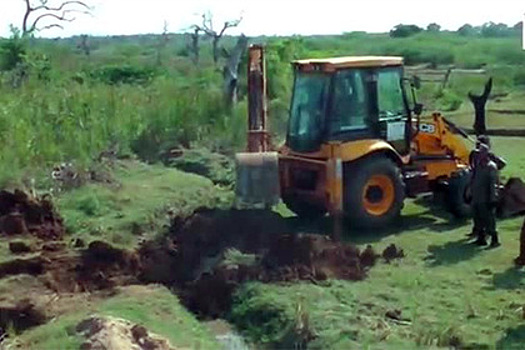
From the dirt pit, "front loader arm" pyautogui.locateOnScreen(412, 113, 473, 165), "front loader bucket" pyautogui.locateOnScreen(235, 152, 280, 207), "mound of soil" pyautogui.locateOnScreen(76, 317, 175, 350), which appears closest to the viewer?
"mound of soil" pyautogui.locateOnScreen(76, 317, 175, 350)

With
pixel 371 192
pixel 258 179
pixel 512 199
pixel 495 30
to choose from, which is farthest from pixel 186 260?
pixel 495 30

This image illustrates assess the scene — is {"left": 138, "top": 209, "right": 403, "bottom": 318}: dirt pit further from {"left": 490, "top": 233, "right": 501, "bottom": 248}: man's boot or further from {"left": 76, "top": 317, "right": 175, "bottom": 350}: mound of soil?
{"left": 76, "top": 317, "right": 175, "bottom": 350}: mound of soil

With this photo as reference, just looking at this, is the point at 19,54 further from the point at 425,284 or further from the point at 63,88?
the point at 425,284

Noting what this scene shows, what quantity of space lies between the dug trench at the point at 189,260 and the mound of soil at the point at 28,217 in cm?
1

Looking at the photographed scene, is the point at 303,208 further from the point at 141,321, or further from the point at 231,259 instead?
the point at 141,321

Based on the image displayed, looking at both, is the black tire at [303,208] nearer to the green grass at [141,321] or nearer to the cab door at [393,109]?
the cab door at [393,109]

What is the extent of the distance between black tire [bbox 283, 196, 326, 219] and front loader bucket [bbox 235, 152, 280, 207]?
635 millimetres

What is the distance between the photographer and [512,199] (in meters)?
15.4

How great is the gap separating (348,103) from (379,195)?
135cm

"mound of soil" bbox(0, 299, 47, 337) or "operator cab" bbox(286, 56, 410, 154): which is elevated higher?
"operator cab" bbox(286, 56, 410, 154)

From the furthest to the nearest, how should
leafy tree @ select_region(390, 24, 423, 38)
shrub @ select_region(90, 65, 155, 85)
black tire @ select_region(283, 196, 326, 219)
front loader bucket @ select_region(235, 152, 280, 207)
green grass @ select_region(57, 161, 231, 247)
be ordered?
leafy tree @ select_region(390, 24, 423, 38) < shrub @ select_region(90, 65, 155, 85) < black tire @ select_region(283, 196, 326, 219) < green grass @ select_region(57, 161, 231, 247) < front loader bucket @ select_region(235, 152, 280, 207)

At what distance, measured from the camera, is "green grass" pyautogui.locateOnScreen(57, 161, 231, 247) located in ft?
47.5

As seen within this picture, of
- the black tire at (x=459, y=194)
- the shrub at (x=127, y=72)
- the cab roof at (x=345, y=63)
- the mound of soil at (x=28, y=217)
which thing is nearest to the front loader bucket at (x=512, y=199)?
the black tire at (x=459, y=194)

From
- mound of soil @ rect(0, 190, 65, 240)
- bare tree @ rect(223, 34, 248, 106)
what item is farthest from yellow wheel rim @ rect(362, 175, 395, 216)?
bare tree @ rect(223, 34, 248, 106)
